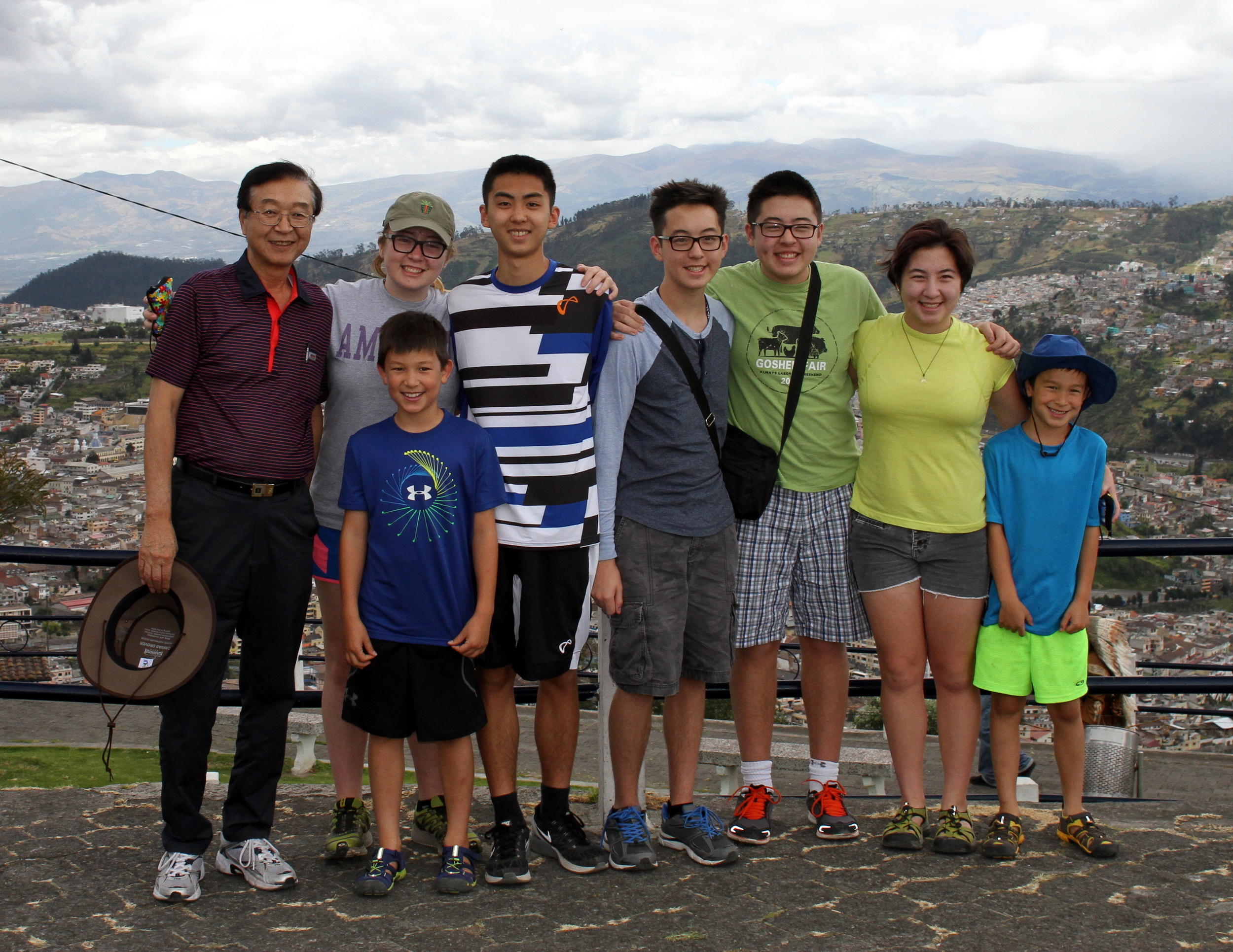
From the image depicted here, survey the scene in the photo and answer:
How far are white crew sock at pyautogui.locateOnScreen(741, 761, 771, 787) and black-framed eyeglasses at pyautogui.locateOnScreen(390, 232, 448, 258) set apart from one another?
1924mm

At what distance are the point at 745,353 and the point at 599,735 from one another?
52.1 inches

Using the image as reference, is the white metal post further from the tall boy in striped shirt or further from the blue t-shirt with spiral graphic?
the blue t-shirt with spiral graphic

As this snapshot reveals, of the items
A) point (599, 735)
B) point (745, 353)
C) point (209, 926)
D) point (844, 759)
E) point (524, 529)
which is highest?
point (745, 353)

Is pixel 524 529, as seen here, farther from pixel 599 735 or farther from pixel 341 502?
pixel 599 735

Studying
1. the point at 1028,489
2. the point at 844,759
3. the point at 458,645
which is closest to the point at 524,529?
the point at 458,645

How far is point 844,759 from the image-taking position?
6484mm

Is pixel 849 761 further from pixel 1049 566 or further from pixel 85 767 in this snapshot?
pixel 85 767

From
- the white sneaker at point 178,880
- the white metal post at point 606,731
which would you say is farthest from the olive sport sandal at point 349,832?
the white metal post at point 606,731

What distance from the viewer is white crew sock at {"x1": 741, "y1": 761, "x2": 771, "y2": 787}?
3064 millimetres

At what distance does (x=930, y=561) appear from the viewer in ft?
9.75

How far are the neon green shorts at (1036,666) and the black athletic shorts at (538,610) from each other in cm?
130

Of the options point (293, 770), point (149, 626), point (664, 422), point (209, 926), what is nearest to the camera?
point (209, 926)

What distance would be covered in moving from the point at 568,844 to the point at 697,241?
6.05ft

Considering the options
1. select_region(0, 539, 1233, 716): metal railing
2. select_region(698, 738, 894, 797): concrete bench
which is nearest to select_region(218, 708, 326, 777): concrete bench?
select_region(698, 738, 894, 797): concrete bench
